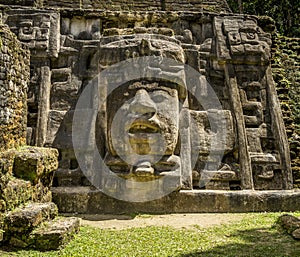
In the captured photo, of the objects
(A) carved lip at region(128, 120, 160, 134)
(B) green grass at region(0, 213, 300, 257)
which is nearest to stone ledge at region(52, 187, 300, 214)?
(B) green grass at region(0, 213, 300, 257)

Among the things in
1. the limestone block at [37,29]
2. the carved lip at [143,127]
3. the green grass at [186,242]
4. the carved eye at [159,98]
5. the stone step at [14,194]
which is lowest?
the green grass at [186,242]

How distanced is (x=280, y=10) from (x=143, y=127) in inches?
629

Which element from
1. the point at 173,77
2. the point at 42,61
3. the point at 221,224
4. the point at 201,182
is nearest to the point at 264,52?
the point at 173,77

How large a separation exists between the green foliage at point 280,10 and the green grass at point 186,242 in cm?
1525

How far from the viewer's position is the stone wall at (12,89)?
524 centimetres

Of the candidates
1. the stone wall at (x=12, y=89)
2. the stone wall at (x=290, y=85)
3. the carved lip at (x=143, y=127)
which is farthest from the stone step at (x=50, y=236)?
the stone wall at (x=290, y=85)

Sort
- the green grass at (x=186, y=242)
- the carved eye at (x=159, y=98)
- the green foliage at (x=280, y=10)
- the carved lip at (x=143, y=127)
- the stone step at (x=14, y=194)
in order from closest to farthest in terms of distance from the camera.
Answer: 1. the green grass at (x=186, y=242)
2. the stone step at (x=14, y=194)
3. the carved lip at (x=143, y=127)
4. the carved eye at (x=159, y=98)
5. the green foliage at (x=280, y=10)

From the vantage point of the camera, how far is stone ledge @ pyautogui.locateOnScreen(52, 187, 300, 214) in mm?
6332

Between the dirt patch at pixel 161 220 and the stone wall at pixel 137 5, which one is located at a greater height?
the stone wall at pixel 137 5

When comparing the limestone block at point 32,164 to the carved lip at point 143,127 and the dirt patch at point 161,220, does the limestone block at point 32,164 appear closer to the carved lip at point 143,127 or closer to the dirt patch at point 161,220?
the dirt patch at point 161,220

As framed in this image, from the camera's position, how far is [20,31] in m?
7.85

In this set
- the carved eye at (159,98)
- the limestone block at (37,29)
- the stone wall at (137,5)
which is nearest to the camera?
the carved eye at (159,98)

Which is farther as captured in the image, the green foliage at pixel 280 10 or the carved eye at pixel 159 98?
the green foliage at pixel 280 10

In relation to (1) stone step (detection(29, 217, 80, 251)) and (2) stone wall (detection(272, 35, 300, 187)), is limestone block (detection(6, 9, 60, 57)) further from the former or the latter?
(2) stone wall (detection(272, 35, 300, 187))
